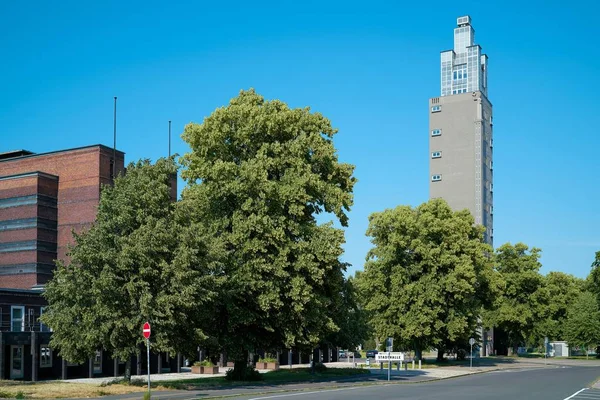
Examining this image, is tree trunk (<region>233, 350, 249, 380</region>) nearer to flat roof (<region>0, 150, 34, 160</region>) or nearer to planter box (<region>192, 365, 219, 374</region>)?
planter box (<region>192, 365, 219, 374</region>)

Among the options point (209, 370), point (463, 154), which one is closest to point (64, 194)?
point (209, 370)

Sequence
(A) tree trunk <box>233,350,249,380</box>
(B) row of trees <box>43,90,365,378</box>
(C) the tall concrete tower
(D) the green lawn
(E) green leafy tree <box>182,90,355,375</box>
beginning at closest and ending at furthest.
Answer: (B) row of trees <box>43,90,365,378</box>, (D) the green lawn, (E) green leafy tree <box>182,90,355,375</box>, (A) tree trunk <box>233,350,249,380</box>, (C) the tall concrete tower

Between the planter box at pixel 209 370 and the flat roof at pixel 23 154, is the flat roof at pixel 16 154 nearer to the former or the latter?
the flat roof at pixel 23 154

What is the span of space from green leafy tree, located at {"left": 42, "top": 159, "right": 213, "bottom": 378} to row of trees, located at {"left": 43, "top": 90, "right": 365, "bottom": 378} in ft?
0.23

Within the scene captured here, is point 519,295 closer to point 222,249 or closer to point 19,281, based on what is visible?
point 19,281

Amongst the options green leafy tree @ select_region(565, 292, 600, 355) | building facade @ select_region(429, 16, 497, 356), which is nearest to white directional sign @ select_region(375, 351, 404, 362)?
green leafy tree @ select_region(565, 292, 600, 355)

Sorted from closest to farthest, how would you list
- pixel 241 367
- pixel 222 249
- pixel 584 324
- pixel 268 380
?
pixel 222 249 → pixel 241 367 → pixel 268 380 → pixel 584 324

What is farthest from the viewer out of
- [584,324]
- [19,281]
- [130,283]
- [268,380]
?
[584,324]

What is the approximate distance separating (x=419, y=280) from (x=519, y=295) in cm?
3430

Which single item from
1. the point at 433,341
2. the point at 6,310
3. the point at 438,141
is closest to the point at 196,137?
the point at 6,310

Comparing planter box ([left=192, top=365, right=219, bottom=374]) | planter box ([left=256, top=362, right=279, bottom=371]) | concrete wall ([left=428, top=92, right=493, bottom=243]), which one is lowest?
planter box ([left=256, top=362, right=279, bottom=371])

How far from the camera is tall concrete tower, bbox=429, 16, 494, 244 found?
117688mm

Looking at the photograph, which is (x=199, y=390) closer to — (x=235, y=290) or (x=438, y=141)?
(x=235, y=290)

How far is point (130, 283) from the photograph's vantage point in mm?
36250
